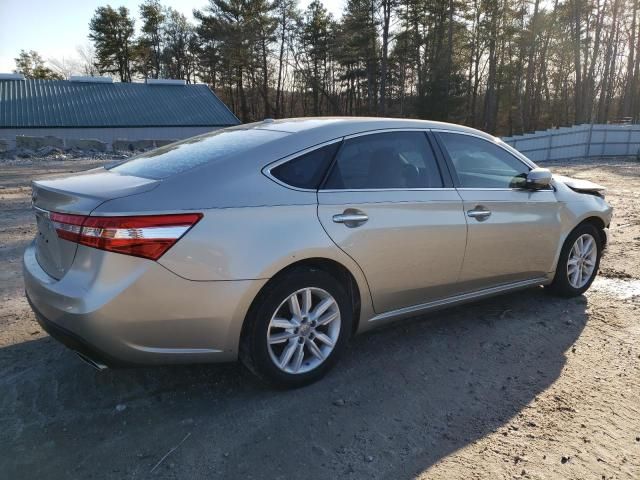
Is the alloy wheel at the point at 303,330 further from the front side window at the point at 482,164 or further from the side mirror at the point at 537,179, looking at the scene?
the side mirror at the point at 537,179

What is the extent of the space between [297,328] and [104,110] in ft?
112

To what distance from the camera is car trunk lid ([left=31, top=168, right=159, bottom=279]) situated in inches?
104

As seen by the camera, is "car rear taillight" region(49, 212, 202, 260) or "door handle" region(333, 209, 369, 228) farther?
"door handle" region(333, 209, 369, 228)

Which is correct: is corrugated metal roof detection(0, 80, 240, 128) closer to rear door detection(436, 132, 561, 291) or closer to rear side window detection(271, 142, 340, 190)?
rear door detection(436, 132, 561, 291)

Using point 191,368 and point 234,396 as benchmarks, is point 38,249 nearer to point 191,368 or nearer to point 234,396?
point 191,368

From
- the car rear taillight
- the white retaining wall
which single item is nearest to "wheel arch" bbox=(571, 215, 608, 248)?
the car rear taillight

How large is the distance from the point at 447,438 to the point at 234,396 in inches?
49.1

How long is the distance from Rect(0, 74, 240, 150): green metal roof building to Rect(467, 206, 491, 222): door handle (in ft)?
93.0

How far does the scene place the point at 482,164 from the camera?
162 inches

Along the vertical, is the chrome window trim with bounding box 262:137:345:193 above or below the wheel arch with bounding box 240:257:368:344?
above

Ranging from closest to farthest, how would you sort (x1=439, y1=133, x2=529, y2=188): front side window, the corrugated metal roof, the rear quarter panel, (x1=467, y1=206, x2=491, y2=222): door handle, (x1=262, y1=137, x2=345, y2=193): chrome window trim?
the rear quarter panel → (x1=262, y1=137, x2=345, y2=193): chrome window trim → (x1=467, y1=206, x2=491, y2=222): door handle → (x1=439, y1=133, x2=529, y2=188): front side window → the corrugated metal roof

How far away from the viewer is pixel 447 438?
2.72m

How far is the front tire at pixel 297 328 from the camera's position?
2.88 meters

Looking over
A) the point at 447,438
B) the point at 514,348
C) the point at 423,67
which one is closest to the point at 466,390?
the point at 447,438
